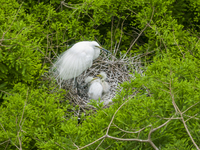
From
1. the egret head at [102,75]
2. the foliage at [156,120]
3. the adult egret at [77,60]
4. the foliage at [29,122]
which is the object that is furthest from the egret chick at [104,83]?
the foliage at [156,120]

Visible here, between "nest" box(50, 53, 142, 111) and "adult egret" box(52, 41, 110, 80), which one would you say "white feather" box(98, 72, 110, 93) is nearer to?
"nest" box(50, 53, 142, 111)

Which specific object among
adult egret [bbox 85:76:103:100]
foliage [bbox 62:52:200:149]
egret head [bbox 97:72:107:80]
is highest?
foliage [bbox 62:52:200:149]

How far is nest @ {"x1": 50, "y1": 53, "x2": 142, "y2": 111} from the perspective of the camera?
96.9 inches

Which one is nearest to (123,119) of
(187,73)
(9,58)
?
(187,73)

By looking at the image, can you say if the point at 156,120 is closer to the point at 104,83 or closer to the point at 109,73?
the point at 104,83

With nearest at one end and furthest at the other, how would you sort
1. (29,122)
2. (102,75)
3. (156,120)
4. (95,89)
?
(156,120) < (29,122) < (95,89) < (102,75)

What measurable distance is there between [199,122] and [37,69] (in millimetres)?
1382

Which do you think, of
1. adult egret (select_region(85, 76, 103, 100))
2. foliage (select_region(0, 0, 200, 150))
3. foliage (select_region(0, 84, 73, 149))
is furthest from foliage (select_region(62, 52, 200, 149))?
adult egret (select_region(85, 76, 103, 100))

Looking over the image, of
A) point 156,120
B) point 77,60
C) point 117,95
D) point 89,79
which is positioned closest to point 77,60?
point 77,60

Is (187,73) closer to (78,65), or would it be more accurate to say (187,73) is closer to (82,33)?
(78,65)

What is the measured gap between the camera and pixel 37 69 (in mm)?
2180

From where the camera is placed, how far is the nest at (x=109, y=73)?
2461 millimetres

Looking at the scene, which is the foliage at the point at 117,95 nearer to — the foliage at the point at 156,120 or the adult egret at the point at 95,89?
the foliage at the point at 156,120

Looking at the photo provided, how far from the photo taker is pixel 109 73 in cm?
266
